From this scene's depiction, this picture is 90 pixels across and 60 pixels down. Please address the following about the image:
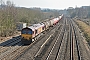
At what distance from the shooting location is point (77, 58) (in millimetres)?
23422

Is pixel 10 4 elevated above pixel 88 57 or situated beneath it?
elevated above

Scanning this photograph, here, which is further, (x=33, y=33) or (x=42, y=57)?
(x=33, y=33)

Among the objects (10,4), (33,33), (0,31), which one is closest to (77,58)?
(33,33)

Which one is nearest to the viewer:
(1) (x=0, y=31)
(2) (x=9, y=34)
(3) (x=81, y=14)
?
(1) (x=0, y=31)

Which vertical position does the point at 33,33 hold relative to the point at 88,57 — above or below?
above

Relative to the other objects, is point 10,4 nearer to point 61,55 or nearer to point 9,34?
point 9,34

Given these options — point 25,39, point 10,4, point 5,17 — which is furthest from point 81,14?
point 25,39

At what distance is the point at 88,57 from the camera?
2448cm

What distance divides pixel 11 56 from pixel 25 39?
8.00 meters

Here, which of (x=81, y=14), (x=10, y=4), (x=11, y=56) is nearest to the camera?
(x=11, y=56)

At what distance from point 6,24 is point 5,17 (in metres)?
2.45

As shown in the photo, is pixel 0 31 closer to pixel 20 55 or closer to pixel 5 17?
pixel 5 17

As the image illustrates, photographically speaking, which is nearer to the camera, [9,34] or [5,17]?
[9,34]

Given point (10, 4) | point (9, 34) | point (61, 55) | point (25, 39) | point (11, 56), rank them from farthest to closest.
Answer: point (10, 4) → point (9, 34) → point (25, 39) → point (61, 55) → point (11, 56)
